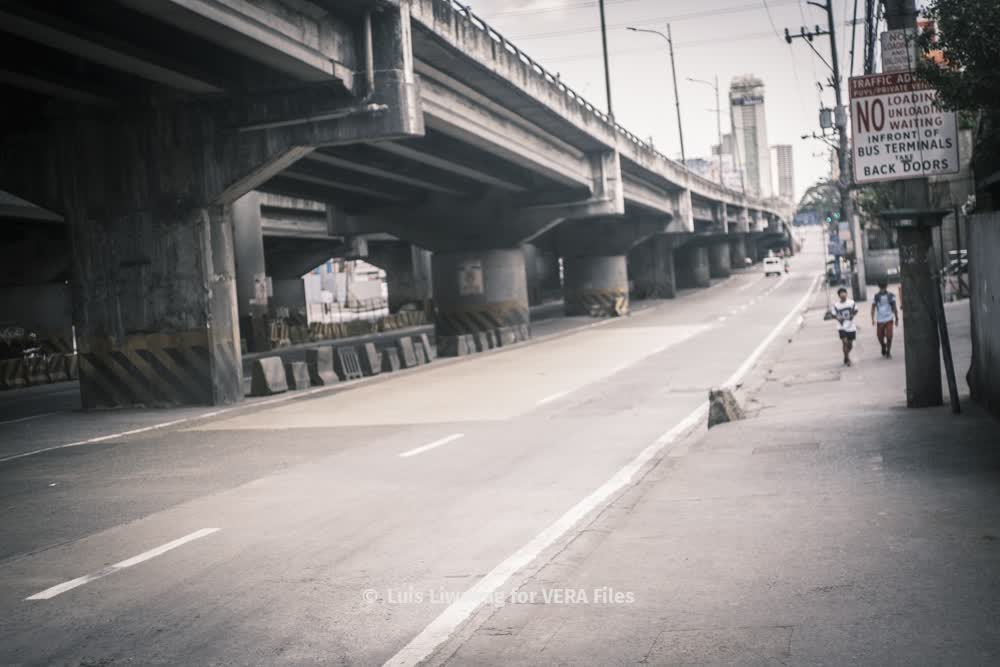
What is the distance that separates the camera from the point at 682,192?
68.8 m

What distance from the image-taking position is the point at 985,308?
13602 mm

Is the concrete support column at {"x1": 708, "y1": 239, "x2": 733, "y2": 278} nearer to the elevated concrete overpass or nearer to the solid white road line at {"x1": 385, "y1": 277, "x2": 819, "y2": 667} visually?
the elevated concrete overpass

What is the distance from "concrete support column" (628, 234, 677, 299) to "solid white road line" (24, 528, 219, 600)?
254ft

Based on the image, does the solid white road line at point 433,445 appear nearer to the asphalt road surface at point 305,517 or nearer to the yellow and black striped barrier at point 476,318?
the asphalt road surface at point 305,517

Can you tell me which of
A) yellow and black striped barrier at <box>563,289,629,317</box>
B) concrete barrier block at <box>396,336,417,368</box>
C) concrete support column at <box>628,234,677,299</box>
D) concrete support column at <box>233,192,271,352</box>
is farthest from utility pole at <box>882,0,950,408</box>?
concrete support column at <box>628,234,677,299</box>

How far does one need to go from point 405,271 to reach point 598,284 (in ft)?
68.9

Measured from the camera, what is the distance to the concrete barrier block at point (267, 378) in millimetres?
24797

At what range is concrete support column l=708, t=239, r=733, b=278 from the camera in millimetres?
120938

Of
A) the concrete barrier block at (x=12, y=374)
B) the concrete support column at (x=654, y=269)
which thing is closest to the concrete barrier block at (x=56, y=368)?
the concrete barrier block at (x=12, y=374)

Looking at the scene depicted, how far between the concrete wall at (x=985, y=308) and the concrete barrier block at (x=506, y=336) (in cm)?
2721

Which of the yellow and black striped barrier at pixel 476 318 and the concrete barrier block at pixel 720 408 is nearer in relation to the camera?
the concrete barrier block at pixel 720 408

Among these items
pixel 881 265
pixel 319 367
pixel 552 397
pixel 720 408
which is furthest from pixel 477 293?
pixel 720 408

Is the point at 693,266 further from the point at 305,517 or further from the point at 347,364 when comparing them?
the point at 305,517

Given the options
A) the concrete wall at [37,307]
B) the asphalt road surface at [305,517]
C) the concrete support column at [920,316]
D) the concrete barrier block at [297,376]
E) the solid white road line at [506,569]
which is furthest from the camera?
the concrete wall at [37,307]
